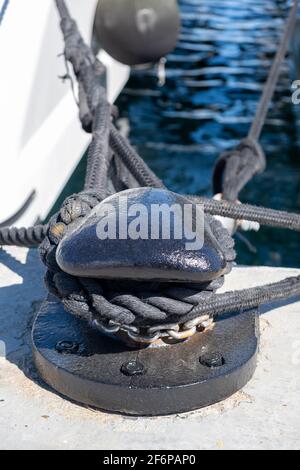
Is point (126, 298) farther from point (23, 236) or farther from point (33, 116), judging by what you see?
point (33, 116)

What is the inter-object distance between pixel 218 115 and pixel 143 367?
167 inches

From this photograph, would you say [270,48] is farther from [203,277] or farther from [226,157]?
[203,277]

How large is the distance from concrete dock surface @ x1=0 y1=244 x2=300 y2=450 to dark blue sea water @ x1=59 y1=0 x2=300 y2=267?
2167 millimetres

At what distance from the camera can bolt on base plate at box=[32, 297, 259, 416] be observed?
1.37 meters

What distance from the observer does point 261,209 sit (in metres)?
1.78

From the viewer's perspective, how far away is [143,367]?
141 centimetres

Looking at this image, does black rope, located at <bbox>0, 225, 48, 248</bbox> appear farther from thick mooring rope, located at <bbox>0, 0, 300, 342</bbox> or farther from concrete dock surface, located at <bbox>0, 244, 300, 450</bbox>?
concrete dock surface, located at <bbox>0, 244, 300, 450</bbox>

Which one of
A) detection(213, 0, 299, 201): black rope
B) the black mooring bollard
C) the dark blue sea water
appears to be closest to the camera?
the black mooring bollard

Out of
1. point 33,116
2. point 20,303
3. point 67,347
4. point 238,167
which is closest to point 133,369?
point 67,347

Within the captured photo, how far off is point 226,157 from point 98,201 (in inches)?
46.3

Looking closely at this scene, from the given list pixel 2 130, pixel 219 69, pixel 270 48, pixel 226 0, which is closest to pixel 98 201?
pixel 2 130

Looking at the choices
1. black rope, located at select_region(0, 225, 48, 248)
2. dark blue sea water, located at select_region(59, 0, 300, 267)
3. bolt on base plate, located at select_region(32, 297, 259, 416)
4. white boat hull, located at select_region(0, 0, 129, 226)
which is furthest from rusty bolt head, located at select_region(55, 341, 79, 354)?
dark blue sea water, located at select_region(59, 0, 300, 267)

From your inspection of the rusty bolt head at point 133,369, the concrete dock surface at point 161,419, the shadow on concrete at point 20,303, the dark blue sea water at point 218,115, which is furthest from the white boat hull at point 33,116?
the rusty bolt head at point 133,369

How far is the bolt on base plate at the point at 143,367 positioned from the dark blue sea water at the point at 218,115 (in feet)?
7.31
